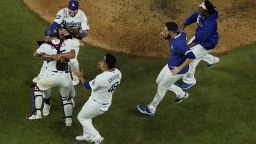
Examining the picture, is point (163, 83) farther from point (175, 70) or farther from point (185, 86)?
point (185, 86)

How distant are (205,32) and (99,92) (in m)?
3.55

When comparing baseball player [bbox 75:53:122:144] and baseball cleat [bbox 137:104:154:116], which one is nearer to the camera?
baseball player [bbox 75:53:122:144]

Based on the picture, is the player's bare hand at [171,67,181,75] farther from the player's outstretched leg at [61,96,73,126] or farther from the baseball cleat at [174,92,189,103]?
the player's outstretched leg at [61,96,73,126]

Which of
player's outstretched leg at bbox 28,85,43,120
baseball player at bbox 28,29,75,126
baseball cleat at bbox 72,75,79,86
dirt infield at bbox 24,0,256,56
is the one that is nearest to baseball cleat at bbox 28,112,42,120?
player's outstretched leg at bbox 28,85,43,120

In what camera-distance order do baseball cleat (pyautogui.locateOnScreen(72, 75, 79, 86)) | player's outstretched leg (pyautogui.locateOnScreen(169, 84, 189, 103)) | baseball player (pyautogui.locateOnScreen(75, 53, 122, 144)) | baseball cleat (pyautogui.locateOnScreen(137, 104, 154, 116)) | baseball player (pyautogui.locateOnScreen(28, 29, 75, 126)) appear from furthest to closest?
1. baseball cleat (pyautogui.locateOnScreen(72, 75, 79, 86))
2. player's outstretched leg (pyautogui.locateOnScreen(169, 84, 189, 103))
3. baseball cleat (pyautogui.locateOnScreen(137, 104, 154, 116))
4. baseball player (pyautogui.locateOnScreen(28, 29, 75, 126))
5. baseball player (pyautogui.locateOnScreen(75, 53, 122, 144))

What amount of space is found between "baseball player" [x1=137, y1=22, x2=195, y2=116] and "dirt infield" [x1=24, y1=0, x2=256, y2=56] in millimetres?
3415

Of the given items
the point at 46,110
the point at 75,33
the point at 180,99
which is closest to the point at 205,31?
the point at 180,99

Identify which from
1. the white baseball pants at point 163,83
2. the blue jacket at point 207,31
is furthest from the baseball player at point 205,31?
the white baseball pants at point 163,83

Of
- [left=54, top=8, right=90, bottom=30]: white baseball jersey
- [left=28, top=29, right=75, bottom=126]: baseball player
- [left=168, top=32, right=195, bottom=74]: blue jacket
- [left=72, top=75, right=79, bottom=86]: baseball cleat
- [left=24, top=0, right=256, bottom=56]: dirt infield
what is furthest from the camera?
[left=24, top=0, right=256, bottom=56]: dirt infield

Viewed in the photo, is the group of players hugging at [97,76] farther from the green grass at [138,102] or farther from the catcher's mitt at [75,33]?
the green grass at [138,102]

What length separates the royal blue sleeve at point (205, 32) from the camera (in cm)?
1215

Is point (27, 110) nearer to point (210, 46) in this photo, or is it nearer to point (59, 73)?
point (59, 73)

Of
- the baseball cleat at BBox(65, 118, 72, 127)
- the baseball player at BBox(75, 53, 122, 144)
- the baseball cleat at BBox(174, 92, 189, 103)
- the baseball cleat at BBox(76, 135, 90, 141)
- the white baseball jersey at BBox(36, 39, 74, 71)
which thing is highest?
the white baseball jersey at BBox(36, 39, 74, 71)

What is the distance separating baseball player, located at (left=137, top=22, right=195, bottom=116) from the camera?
11.2 metres
